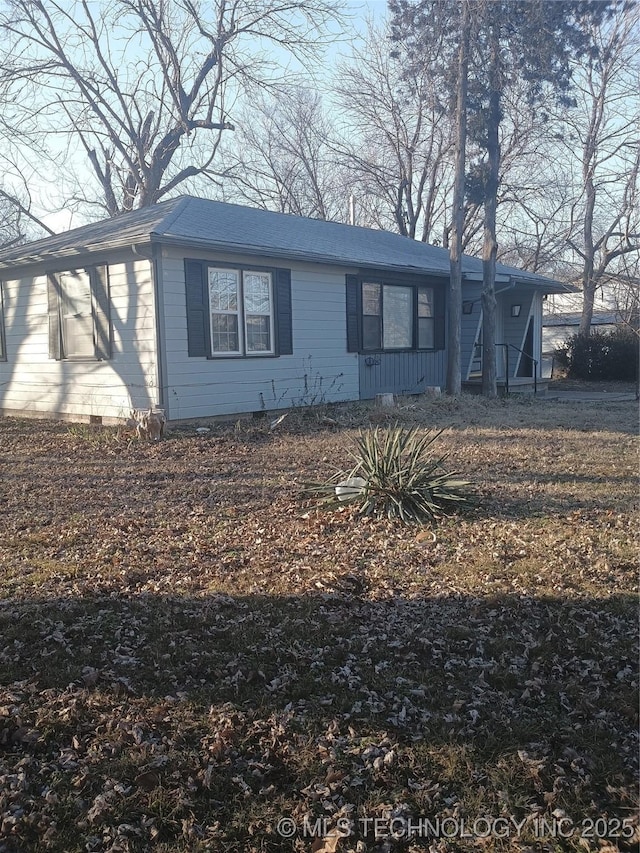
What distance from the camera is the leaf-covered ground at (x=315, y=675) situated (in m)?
2.32

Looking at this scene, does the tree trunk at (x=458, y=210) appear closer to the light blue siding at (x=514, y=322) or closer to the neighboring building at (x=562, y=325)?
the light blue siding at (x=514, y=322)

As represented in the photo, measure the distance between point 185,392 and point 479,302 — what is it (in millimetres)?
8246

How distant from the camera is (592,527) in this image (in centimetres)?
531

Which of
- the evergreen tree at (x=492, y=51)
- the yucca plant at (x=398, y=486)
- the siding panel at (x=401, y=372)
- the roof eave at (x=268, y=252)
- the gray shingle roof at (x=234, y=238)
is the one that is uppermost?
the evergreen tree at (x=492, y=51)

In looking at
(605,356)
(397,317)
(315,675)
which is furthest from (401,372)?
(315,675)

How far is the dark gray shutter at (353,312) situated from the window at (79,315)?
4541 mm

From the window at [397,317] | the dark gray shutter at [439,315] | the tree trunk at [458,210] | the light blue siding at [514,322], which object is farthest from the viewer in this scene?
the light blue siding at [514,322]

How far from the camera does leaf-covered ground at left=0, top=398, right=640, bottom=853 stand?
7.63ft

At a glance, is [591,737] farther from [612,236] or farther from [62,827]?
[612,236]

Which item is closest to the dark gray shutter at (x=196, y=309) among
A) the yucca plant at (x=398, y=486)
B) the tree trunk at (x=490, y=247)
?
the yucca plant at (x=398, y=486)

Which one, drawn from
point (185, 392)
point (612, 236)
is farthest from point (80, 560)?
point (612, 236)

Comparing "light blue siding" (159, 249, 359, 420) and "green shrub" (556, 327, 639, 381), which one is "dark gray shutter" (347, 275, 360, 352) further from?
"green shrub" (556, 327, 639, 381)

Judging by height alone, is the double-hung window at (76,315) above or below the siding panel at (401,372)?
above

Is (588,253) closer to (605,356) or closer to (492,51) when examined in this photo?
(605,356)
